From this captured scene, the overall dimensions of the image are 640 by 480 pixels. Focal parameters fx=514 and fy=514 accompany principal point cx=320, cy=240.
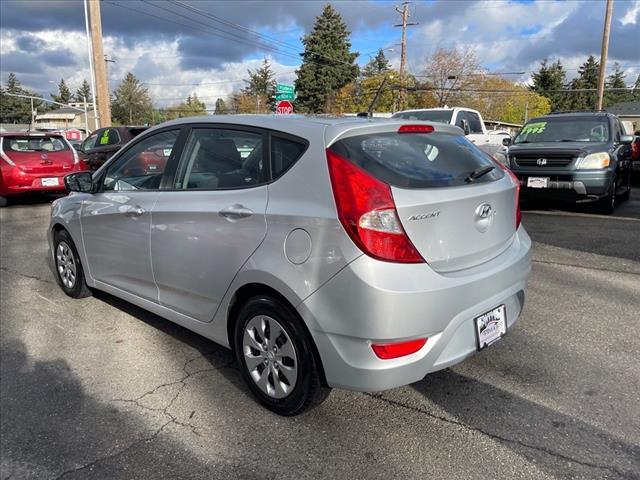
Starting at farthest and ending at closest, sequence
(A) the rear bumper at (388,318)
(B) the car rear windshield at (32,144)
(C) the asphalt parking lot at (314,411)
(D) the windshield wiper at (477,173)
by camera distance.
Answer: (B) the car rear windshield at (32,144)
(D) the windshield wiper at (477,173)
(C) the asphalt parking lot at (314,411)
(A) the rear bumper at (388,318)

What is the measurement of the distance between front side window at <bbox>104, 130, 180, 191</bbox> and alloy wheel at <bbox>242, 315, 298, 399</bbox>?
4.55ft

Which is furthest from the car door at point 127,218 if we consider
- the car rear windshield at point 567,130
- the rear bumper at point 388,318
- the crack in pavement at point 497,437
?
the car rear windshield at point 567,130

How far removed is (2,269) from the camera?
20.4 ft

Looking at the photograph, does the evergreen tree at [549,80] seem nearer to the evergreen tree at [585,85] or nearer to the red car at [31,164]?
the evergreen tree at [585,85]

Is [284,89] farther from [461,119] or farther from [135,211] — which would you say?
[135,211]

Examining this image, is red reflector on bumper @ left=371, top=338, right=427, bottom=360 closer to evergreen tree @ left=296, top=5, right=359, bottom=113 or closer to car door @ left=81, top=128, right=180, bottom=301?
car door @ left=81, top=128, right=180, bottom=301

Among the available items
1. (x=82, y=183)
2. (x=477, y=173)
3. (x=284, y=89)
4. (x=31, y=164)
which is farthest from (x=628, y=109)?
(x=82, y=183)

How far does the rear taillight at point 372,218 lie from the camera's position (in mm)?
2402

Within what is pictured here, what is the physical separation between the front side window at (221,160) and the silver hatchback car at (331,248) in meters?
0.01

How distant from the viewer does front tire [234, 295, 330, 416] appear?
2.66 meters

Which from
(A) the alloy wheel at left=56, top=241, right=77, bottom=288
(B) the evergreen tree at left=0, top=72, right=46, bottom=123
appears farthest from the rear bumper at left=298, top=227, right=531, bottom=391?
(B) the evergreen tree at left=0, top=72, right=46, bottom=123

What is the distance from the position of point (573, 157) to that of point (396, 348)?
24.2 ft

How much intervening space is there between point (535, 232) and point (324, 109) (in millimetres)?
55754

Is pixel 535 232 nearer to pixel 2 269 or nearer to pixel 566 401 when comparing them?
pixel 566 401
